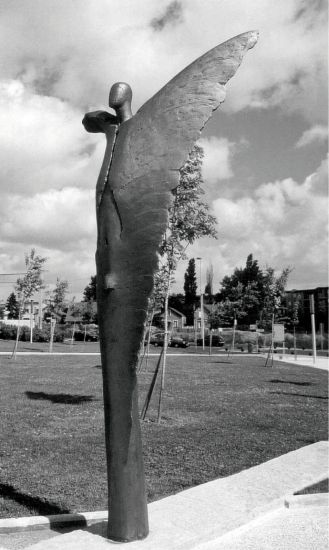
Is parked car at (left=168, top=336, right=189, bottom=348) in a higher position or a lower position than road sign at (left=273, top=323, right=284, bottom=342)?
lower

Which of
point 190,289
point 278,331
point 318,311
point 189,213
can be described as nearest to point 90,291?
point 190,289

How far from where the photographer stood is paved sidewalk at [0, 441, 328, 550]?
4.17 meters

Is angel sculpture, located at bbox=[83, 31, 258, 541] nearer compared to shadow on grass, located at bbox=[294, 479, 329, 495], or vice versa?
angel sculpture, located at bbox=[83, 31, 258, 541]

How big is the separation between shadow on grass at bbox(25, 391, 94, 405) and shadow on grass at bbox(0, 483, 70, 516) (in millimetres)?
5672

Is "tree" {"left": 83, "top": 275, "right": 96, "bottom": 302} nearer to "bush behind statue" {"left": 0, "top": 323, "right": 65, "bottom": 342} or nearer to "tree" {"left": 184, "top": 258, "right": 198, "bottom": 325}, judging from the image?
"tree" {"left": 184, "top": 258, "right": 198, "bottom": 325}

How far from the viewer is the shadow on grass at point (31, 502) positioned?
5.07m

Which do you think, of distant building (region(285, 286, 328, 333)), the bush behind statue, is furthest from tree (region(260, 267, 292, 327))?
distant building (region(285, 286, 328, 333))

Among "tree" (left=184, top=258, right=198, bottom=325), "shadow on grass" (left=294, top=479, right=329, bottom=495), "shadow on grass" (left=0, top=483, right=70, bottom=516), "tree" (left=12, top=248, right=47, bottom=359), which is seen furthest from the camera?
"tree" (left=184, top=258, right=198, bottom=325)

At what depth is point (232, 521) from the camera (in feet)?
15.4

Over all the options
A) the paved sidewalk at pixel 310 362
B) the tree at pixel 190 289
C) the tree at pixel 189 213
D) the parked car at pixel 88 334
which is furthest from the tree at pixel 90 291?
the tree at pixel 189 213

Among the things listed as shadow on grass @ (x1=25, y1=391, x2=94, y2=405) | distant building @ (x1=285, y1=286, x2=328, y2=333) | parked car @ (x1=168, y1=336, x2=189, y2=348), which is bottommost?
shadow on grass @ (x1=25, y1=391, x2=94, y2=405)

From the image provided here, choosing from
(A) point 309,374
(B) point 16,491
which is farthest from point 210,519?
(A) point 309,374

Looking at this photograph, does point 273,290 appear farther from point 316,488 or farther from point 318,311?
point 318,311

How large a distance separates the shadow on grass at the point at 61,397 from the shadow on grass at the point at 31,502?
5672 millimetres
